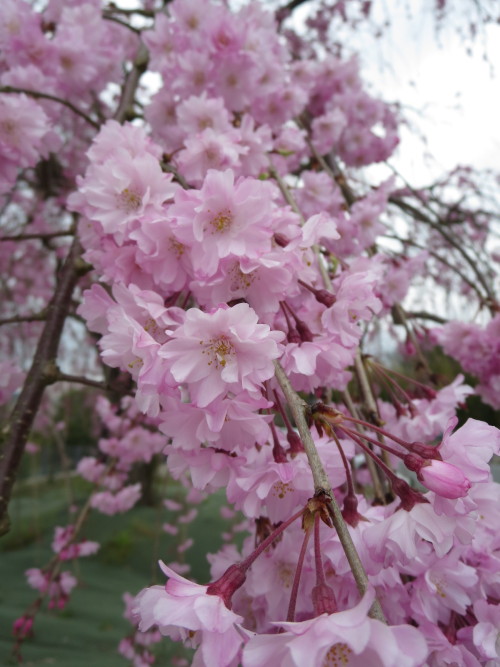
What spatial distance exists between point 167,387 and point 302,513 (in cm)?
21

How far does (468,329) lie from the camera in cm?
159

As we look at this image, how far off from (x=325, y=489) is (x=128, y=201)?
54 centimetres

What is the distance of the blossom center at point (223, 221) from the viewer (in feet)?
2.23

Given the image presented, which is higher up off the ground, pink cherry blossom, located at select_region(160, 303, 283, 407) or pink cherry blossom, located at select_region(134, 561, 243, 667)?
pink cherry blossom, located at select_region(160, 303, 283, 407)

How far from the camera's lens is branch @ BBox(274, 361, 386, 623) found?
0.43m

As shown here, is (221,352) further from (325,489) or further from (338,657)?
(338,657)

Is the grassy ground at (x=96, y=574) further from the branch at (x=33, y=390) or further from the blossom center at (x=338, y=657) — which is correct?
the blossom center at (x=338, y=657)

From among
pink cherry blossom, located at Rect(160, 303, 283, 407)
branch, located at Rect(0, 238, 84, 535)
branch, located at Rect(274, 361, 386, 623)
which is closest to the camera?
branch, located at Rect(274, 361, 386, 623)

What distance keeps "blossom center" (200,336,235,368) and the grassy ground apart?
4.77 ft

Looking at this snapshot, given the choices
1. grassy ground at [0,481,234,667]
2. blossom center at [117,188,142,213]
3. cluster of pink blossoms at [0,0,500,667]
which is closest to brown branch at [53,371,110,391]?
cluster of pink blossoms at [0,0,500,667]

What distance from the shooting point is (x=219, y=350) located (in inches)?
23.4

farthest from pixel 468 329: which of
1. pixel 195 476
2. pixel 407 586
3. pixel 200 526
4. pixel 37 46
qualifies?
pixel 200 526

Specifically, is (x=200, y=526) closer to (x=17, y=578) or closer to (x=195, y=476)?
(x=17, y=578)

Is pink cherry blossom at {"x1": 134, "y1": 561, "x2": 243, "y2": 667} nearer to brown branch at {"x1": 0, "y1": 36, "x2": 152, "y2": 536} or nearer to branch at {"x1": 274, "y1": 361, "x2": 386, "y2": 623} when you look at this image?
branch at {"x1": 274, "y1": 361, "x2": 386, "y2": 623}
